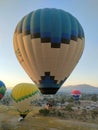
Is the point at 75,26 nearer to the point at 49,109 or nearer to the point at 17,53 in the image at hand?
the point at 17,53

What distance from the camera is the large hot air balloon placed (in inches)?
666

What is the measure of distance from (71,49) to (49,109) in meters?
21.6

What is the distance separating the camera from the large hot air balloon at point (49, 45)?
16.9 metres

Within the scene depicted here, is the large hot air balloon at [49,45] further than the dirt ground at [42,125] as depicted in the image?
No

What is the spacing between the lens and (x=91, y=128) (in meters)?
27.2

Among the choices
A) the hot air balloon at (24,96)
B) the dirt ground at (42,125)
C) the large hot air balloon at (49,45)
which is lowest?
the dirt ground at (42,125)

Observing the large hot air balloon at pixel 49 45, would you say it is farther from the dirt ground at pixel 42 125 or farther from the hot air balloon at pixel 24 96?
the dirt ground at pixel 42 125

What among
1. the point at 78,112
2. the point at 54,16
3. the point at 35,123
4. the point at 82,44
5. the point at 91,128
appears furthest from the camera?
the point at 78,112

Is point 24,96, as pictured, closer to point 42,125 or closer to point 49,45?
point 42,125

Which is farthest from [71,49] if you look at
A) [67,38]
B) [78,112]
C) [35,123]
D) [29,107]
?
[78,112]

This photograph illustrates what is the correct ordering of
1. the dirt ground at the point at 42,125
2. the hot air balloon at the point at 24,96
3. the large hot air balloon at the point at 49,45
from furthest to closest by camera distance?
1. the hot air balloon at the point at 24,96
2. the dirt ground at the point at 42,125
3. the large hot air balloon at the point at 49,45

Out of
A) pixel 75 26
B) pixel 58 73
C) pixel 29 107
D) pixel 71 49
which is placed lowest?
pixel 29 107

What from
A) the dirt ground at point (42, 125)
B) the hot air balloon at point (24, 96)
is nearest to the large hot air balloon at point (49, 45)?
the hot air balloon at point (24, 96)

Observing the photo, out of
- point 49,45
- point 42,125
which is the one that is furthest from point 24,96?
point 49,45
